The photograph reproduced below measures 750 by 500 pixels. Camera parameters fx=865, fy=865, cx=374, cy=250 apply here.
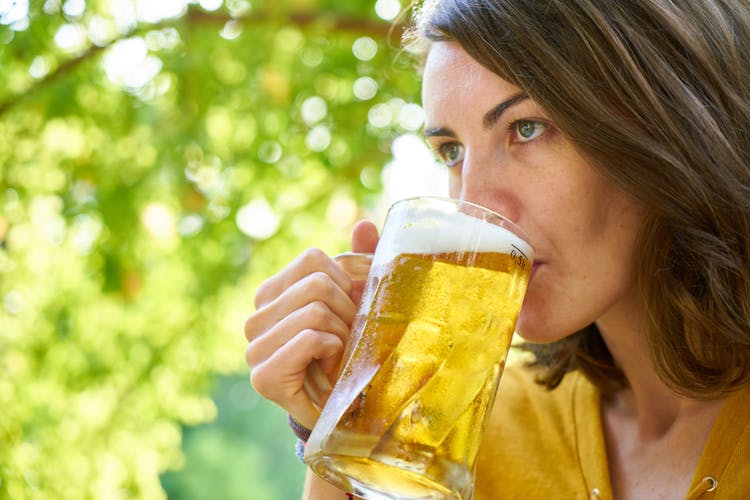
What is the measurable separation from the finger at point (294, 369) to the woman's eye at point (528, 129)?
0.42m

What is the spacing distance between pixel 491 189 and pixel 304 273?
1.05ft

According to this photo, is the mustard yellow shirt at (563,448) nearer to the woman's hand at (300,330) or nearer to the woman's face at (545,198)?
the woman's face at (545,198)

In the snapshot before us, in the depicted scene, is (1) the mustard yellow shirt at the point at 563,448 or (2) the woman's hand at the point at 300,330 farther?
(1) the mustard yellow shirt at the point at 563,448

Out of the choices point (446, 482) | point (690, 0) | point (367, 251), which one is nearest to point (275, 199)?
point (367, 251)

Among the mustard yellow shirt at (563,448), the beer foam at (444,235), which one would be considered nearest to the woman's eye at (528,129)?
the beer foam at (444,235)

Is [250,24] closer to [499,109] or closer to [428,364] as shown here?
[499,109]

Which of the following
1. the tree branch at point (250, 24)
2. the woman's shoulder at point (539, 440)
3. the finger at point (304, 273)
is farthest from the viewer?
the tree branch at point (250, 24)

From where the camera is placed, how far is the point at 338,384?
111 cm

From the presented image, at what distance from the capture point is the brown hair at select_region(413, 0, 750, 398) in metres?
1.31

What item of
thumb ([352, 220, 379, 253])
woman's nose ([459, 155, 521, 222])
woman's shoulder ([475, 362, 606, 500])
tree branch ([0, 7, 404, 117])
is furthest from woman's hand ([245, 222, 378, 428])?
tree branch ([0, 7, 404, 117])

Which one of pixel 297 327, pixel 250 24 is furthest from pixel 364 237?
A: pixel 250 24

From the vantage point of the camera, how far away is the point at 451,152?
4.91ft

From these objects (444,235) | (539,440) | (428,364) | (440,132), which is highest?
(440,132)

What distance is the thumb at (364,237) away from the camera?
1.45 metres
